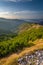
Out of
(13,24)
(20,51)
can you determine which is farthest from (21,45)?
(13,24)

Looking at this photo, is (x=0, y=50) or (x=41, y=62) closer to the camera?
(x=41, y=62)

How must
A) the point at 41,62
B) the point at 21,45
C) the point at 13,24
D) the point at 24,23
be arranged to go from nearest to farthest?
the point at 41,62
the point at 21,45
the point at 24,23
the point at 13,24

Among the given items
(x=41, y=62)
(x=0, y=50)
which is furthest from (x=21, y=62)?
(x=0, y=50)

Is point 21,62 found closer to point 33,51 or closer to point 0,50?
point 33,51

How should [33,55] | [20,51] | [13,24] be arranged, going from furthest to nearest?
[13,24] < [20,51] < [33,55]

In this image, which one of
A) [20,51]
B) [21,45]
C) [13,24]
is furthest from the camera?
[13,24]

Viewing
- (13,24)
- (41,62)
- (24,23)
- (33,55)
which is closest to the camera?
(41,62)

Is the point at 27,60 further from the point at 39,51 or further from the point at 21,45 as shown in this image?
the point at 21,45

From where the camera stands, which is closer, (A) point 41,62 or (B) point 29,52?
(A) point 41,62

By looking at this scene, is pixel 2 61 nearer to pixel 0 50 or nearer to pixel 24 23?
pixel 0 50
